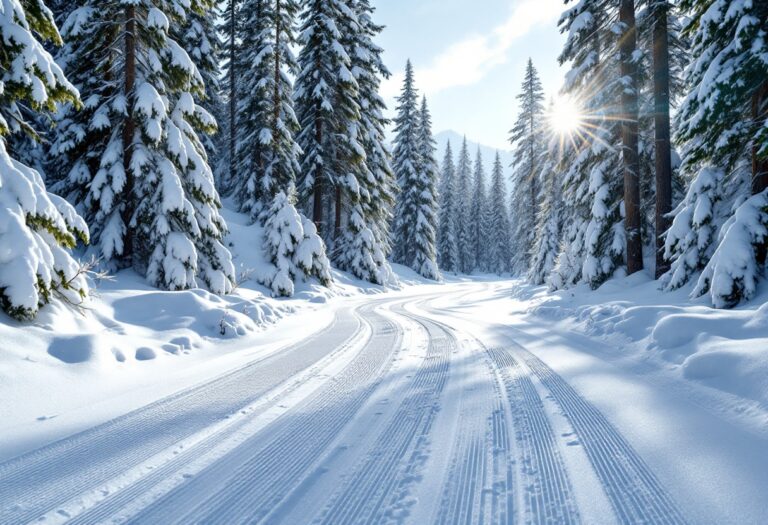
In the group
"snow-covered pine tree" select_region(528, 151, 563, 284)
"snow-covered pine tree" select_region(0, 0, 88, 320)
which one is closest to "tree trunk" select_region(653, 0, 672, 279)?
"snow-covered pine tree" select_region(528, 151, 563, 284)

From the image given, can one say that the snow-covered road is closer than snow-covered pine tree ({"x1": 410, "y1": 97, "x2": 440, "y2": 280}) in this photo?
Yes

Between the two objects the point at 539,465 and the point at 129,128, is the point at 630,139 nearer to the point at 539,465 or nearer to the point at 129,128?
the point at 539,465

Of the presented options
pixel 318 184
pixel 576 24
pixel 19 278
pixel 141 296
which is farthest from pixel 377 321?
pixel 318 184

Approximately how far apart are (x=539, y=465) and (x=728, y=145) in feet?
30.1

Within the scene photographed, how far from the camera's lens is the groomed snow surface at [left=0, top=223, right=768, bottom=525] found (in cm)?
233

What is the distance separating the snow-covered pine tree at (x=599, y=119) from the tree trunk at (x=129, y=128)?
12481 millimetres

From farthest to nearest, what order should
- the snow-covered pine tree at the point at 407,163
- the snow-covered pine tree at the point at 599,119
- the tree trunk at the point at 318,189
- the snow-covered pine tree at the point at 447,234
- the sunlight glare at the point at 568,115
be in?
the snow-covered pine tree at the point at 447,234, the snow-covered pine tree at the point at 407,163, the tree trunk at the point at 318,189, the sunlight glare at the point at 568,115, the snow-covered pine tree at the point at 599,119

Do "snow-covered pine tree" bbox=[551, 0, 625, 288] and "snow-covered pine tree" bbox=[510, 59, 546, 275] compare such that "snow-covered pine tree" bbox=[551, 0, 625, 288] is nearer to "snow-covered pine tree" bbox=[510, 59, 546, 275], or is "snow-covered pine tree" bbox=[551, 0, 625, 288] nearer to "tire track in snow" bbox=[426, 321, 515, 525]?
"tire track in snow" bbox=[426, 321, 515, 525]

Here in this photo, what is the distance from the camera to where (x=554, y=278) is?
16.0 metres

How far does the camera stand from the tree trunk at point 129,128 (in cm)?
1119

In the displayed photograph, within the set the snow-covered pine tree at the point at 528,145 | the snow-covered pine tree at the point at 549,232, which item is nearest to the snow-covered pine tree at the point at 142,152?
the snow-covered pine tree at the point at 549,232

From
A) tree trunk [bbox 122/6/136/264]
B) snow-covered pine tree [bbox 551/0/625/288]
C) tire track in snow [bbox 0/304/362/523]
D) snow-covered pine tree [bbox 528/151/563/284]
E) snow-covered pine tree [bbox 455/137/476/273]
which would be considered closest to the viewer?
tire track in snow [bbox 0/304/362/523]

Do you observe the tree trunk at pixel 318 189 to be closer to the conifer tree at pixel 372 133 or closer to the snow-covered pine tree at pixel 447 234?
the conifer tree at pixel 372 133

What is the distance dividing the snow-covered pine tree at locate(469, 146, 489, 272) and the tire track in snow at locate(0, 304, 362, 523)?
5850cm
